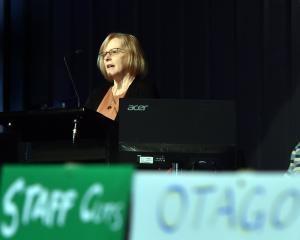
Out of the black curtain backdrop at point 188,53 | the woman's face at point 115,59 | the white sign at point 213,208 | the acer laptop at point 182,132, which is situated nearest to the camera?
the white sign at point 213,208

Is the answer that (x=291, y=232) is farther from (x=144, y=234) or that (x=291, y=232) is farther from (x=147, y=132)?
(x=147, y=132)

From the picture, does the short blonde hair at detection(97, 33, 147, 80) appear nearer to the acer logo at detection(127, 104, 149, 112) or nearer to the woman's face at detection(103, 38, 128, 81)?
the woman's face at detection(103, 38, 128, 81)

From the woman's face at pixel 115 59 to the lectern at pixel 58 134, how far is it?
0.43 metres

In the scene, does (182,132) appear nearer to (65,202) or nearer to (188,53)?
(65,202)

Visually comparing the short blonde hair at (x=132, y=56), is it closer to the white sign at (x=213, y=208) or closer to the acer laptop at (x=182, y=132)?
the acer laptop at (x=182, y=132)

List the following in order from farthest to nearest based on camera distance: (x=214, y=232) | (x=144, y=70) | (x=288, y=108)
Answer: (x=288, y=108)
(x=144, y=70)
(x=214, y=232)

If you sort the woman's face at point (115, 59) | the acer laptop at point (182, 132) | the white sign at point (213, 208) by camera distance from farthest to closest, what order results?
the woman's face at point (115, 59) → the acer laptop at point (182, 132) → the white sign at point (213, 208)

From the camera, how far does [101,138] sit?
2.18 m

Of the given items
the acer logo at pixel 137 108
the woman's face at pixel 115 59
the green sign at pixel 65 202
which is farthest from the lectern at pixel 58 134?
the green sign at pixel 65 202

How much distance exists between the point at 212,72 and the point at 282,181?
2.41m

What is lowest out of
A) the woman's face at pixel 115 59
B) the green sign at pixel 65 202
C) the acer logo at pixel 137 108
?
the green sign at pixel 65 202

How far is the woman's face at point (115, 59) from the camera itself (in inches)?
101

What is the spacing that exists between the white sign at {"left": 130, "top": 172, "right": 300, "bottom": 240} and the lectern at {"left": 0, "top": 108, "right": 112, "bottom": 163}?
1.01 metres

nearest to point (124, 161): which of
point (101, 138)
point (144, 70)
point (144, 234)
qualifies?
point (101, 138)
